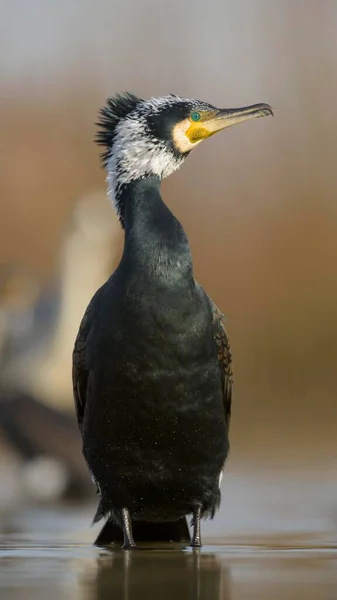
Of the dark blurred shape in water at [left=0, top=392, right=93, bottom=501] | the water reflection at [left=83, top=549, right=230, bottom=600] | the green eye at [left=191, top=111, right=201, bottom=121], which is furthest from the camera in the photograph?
the dark blurred shape in water at [left=0, top=392, right=93, bottom=501]

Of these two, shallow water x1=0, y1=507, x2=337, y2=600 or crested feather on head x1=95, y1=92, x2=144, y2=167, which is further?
crested feather on head x1=95, y1=92, x2=144, y2=167

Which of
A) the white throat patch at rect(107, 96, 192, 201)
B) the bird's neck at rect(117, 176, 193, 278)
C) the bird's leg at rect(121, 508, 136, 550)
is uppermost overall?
the white throat patch at rect(107, 96, 192, 201)

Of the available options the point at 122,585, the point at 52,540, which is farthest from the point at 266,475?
the point at 122,585

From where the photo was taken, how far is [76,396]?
23.3 feet

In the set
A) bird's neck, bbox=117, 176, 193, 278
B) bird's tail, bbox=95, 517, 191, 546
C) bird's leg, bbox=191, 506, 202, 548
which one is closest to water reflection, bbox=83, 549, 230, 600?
A: bird's leg, bbox=191, 506, 202, 548

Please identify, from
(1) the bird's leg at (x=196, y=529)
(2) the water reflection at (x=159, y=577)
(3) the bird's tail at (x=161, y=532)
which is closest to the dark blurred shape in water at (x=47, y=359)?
(3) the bird's tail at (x=161, y=532)

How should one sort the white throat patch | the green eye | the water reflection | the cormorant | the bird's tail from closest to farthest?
the water reflection, the cormorant, the white throat patch, the bird's tail, the green eye

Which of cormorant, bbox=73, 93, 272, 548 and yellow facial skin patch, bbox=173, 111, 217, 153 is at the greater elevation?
yellow facial skin patch, bbox=173, 111, 217, 153

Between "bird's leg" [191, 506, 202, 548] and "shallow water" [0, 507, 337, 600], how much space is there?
64mm

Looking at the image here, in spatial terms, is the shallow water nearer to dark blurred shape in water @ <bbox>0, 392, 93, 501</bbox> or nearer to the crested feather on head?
the crested feather on head

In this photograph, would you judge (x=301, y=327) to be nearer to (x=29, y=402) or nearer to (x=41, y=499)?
(x=29, y=402)

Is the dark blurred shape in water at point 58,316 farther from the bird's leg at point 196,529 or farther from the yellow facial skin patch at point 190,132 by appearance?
the bird's leg at point 196,529

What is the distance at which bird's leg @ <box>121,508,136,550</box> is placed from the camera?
666 centimetres

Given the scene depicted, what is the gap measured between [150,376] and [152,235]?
0.64 metres
